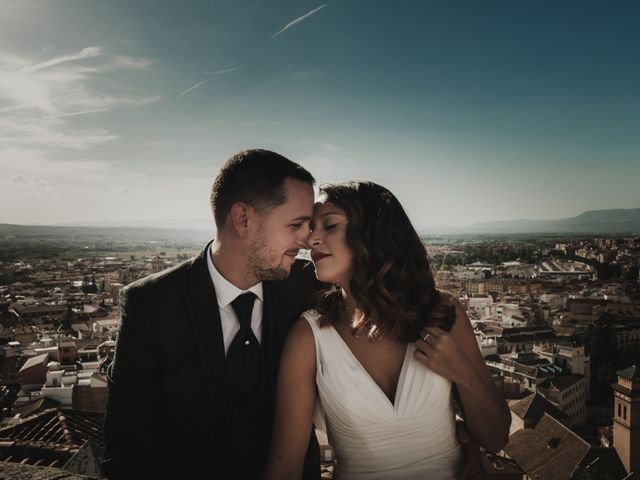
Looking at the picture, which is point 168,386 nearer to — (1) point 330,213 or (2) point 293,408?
(2) point 293,408

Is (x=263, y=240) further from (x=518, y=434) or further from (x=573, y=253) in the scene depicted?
(x=573, y=253)

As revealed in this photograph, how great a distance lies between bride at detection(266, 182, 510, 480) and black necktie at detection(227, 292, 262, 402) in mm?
135

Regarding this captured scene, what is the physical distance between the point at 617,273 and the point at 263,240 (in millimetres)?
45371

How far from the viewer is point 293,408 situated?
5.84ft

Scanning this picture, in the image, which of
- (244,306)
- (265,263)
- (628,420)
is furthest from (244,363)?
(628,420)

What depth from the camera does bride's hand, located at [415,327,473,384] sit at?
5.74 ft

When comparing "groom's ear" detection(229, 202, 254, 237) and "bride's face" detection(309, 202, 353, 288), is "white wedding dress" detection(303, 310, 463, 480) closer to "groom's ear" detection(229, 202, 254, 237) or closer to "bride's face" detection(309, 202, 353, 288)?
"bride's face" detection(309, 202, 353, 288)

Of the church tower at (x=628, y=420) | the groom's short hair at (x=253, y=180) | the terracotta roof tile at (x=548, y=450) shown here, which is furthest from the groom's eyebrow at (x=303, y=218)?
the terracotta roof tile at (x=548, y=450)


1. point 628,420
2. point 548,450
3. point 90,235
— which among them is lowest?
point 548,450

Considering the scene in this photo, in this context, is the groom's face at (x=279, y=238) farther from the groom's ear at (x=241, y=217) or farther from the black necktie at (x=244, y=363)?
the black necktie at (x=244, y=363)

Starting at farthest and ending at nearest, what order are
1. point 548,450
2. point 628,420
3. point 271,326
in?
1. point 548,450
2. point 628,420
3. point 271,326

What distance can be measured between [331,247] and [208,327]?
0.61 metres

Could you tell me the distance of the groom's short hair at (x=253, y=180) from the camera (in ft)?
6.98

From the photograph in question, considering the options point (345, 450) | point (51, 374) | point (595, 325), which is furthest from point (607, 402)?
point (345, 450)
